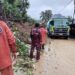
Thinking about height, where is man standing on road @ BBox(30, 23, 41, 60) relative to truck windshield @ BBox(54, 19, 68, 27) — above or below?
above

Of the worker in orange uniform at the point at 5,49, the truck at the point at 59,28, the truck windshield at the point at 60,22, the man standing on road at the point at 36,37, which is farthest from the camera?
the truck windshield at the point at 60,22

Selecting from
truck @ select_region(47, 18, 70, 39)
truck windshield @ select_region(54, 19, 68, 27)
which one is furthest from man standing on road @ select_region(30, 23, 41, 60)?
truck windshield @ select_region(54, 19, 68, 27)

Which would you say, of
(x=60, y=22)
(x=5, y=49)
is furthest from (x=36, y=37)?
(x=60, y=22)

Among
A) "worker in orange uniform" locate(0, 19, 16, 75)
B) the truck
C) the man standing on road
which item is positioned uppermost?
"worker in orange uniform" locate(0, 19, 16, 75)

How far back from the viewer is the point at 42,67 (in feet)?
47.0

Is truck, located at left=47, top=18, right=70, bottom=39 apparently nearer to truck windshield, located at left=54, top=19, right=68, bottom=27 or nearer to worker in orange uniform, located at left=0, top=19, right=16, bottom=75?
truck windshield, located at left=54, top=19, right=68, bottom=27

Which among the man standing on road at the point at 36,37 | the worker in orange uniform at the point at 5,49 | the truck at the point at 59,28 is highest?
the worker in orange uniform at the point at 5,49

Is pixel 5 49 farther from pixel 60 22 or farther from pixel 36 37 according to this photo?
pixel 60 22

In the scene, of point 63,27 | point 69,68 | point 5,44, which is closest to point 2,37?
point 5,44

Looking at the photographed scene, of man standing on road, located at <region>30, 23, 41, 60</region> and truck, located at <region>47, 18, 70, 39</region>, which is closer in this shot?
man standing on road, located at <region>30, 23, 41, 60</region>

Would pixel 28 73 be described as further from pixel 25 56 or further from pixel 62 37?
pixel 62 37

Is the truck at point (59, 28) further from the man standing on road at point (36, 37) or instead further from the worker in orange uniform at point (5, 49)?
the worker in orange uniform at point (5, 49)

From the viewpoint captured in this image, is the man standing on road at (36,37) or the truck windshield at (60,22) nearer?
the man standing on road at (36,37)

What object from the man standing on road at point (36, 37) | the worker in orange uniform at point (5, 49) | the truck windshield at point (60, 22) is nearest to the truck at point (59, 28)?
the truck windshield at point (60, 22)
